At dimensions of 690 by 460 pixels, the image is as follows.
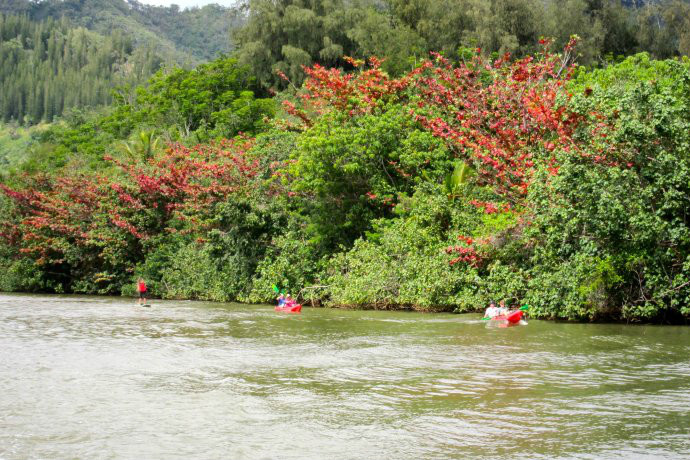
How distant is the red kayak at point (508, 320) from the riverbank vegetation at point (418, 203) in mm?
1114

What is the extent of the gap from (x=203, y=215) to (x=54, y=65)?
141651 mm

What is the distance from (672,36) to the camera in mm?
44125

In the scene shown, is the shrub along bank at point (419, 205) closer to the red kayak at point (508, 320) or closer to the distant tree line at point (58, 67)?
the red kayak at point (508, 320)

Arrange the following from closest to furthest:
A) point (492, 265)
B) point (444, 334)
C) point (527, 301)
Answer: point (444, 334) → point (527, 301) → point (492, 265)

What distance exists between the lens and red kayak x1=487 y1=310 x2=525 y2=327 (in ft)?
Result: 56.1

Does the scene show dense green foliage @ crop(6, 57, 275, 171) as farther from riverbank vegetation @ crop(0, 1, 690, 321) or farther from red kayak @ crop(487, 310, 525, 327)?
red kayak @ crop(487, 310, 525, 327)

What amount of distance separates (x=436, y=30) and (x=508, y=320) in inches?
1045

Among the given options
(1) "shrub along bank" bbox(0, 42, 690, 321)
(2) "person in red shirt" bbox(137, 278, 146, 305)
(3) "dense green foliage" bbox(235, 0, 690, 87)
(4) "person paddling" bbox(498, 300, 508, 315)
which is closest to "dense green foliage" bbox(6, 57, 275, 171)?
(3) "dense green foliage" bbox(235, 0, 690, 87)

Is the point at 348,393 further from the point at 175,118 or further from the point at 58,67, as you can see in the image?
the point at 58,67

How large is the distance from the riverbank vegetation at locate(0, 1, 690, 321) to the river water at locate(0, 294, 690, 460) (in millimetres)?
2055

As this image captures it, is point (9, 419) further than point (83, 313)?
No

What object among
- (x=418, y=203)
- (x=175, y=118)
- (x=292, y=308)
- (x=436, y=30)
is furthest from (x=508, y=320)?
(x=175, y=118)

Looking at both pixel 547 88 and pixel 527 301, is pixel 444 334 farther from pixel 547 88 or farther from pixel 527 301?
pixel 547 88

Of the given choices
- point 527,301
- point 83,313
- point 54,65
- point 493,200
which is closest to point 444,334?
point 527,301
